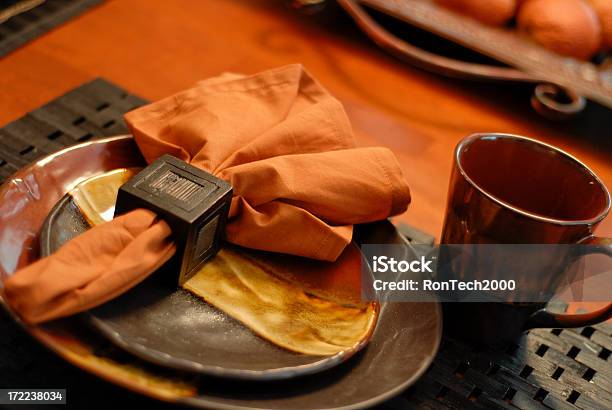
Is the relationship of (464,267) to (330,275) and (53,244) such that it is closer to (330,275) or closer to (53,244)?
(330,275)

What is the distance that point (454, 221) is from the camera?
38 cm

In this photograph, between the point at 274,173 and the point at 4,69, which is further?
the point at 4,69

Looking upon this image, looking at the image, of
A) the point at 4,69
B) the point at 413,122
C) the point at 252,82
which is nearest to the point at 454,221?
the point at 252,82

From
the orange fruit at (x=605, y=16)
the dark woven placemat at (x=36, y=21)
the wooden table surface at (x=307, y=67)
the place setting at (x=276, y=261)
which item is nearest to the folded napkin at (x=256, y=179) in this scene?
the place setting at (x=276, y=261)

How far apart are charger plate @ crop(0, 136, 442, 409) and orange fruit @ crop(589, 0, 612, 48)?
386mm

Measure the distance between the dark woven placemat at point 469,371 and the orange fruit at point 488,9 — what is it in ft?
0.96

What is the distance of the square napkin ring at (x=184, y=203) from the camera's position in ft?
1.08

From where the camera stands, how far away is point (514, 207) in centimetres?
36

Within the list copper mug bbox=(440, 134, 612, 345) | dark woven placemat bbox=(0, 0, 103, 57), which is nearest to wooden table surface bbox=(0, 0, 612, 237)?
dark woven placemat bbox=(0, 0, 103, 57)

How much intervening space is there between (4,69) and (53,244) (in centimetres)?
29

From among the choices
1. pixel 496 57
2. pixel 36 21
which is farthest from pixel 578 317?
pixel 36 21

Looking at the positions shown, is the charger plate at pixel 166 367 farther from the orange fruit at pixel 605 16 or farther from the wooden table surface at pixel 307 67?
the orange fruit at pixel 605 16

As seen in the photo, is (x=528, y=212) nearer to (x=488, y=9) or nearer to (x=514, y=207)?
(x=514, y=207)

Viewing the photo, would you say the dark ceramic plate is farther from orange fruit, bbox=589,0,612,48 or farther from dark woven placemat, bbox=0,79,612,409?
orange fruit, bbox=589,0,612,48
